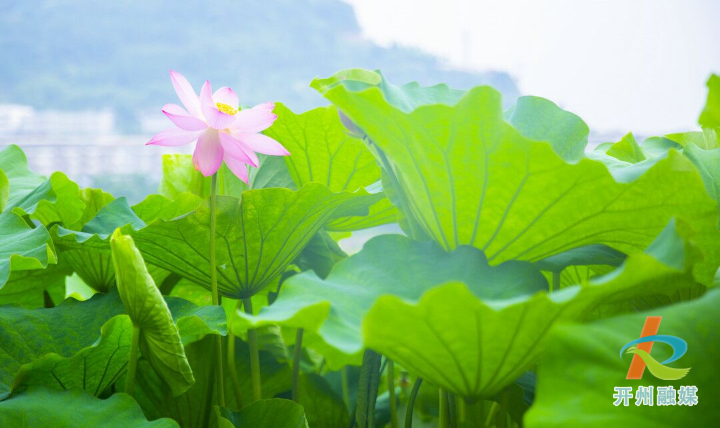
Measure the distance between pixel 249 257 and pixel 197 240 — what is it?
35mm

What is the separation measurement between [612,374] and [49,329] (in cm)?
34

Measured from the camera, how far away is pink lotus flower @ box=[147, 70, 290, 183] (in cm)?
34

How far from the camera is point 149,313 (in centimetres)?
30

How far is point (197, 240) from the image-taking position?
1.21 feet

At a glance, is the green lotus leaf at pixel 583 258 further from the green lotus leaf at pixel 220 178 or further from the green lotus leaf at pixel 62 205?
the green lotus leaf at pixel 62 205

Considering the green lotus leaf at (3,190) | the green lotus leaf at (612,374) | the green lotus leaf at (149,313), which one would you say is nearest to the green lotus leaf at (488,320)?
the green lotus leaf at (612,374)

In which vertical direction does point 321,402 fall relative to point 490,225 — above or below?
below

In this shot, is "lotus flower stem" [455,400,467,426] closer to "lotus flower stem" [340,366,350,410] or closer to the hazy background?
"lotus flower stem" [340,366,350,410]

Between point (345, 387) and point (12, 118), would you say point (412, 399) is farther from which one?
point (12, 118)

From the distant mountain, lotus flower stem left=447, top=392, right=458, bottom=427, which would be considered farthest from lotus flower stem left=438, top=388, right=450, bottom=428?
the distant mountain

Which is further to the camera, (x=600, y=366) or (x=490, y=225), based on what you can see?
(x=490, y=225)

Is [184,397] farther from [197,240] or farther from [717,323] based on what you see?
[717,323]

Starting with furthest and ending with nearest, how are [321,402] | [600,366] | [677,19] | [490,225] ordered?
[677,19] → [321,402] → [490,225] → [600,366]

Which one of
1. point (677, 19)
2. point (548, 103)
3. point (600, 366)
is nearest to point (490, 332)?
point (600, 366)
